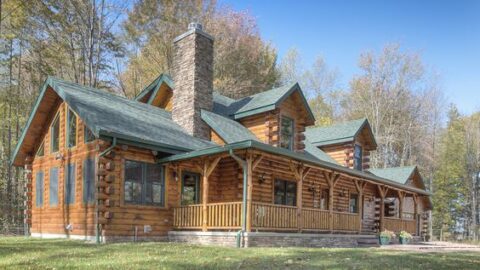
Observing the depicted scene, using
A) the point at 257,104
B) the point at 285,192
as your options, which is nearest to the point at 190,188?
the point at 285,192

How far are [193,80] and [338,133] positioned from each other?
9767 millimetres

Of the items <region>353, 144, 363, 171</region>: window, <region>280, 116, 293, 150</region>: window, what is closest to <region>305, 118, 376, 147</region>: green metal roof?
<region>353, 144, 363, 171</region>: window

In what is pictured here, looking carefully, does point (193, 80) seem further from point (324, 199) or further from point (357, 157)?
point (357, 157)

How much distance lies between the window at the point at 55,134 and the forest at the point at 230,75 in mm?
6367

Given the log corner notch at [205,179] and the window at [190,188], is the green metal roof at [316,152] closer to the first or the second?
the window at [190,188]

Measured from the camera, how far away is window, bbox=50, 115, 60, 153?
1797 cm

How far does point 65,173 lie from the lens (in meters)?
16.8

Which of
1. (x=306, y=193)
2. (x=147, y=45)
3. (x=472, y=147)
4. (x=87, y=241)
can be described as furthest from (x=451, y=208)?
(x=87, y=241)

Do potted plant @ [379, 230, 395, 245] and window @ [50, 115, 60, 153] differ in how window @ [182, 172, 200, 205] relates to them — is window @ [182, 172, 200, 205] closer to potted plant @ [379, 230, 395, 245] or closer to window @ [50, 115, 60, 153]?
window @ [50, 115, 60, 153]

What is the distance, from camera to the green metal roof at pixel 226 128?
18.0 metres

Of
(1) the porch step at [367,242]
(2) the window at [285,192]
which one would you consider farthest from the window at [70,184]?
(1) the porch step at [367,242]

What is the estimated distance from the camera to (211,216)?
14.9 m

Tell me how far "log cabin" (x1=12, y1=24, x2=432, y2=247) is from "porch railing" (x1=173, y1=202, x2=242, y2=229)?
0.03 meters

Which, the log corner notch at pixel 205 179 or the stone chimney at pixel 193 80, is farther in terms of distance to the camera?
the stone chimney at pixel 193 80
